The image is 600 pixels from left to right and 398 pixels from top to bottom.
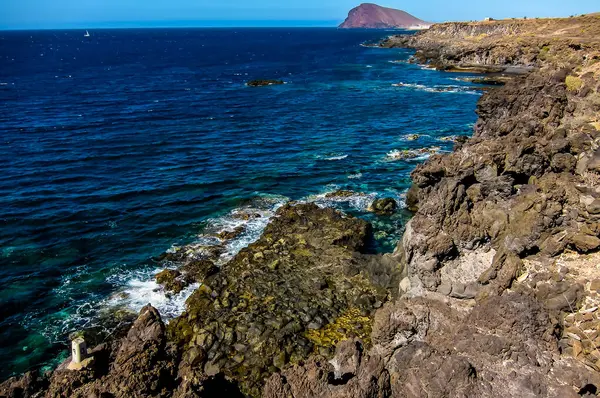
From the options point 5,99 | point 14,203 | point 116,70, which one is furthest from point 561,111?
point 116,70

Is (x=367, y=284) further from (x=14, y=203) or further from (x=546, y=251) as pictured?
(x=14, y=203)

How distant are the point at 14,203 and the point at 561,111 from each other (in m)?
52.9

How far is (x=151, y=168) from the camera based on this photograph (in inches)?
2212

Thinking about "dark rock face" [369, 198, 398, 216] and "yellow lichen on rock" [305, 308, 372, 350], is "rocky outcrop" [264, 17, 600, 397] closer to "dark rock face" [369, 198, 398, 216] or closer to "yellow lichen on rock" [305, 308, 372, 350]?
"yellow lichen on rock" [305, 308, 372, 350]

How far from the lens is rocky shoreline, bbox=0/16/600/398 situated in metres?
15.0

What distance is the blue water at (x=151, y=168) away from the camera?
106 feet

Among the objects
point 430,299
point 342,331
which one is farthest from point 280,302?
point 430,299

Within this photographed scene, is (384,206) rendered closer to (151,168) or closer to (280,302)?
(280,302)

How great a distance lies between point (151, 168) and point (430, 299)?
45236 millimetres

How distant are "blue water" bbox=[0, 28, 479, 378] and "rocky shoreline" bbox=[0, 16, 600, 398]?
231 inches

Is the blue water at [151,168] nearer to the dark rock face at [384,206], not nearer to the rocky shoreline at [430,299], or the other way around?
the dark rock face at [384,206]

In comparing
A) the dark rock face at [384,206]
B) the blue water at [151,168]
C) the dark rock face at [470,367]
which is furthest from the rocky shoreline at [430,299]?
the blue water at [151,168]

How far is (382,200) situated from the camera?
4344cm

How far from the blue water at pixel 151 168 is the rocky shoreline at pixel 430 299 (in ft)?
19.2
